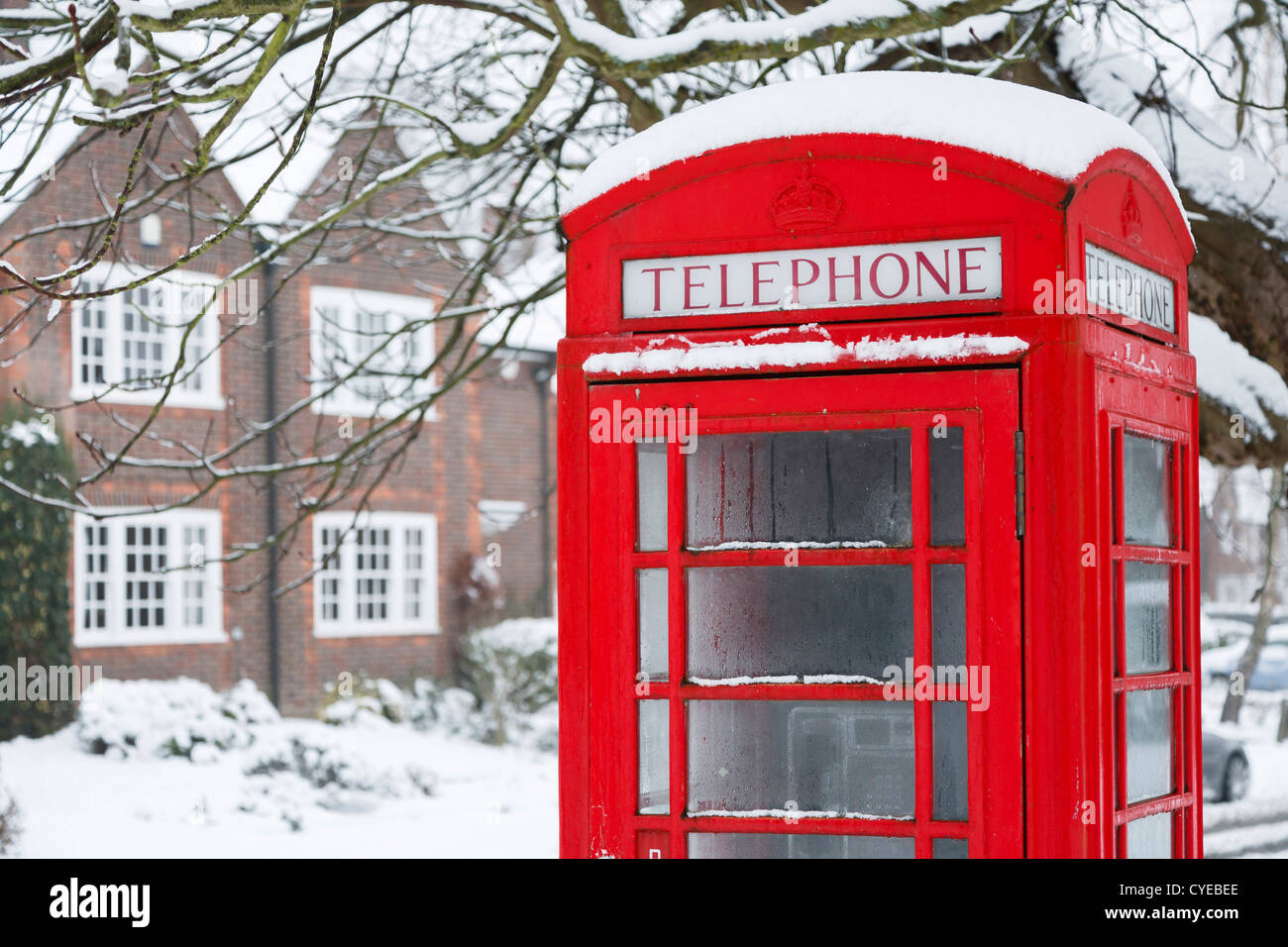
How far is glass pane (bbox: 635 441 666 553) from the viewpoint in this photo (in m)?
3.33

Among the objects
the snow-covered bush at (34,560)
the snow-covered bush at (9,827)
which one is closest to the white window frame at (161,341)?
the snow-covered bush at (34,560)

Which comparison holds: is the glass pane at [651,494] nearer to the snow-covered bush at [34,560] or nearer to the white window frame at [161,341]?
the snow-covered bush at [34,560]

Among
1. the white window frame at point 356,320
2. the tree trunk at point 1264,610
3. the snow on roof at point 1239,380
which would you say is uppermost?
the white window frame at point 356,320

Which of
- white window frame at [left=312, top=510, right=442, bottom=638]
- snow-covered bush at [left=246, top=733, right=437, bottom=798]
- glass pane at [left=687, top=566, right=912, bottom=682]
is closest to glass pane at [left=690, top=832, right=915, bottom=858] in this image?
glass pane at [left=687, top=566, right=912, bottom=682]

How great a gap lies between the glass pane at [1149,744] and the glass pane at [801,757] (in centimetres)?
54

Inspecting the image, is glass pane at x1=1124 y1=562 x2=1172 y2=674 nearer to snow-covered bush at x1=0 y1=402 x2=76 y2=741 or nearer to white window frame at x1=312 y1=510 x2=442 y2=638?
snow-covered bush at x1=0 y1=402 x2=76 y2=741

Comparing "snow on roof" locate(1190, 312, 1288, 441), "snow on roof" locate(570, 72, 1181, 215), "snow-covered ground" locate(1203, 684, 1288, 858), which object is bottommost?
"snow-covered ground" locate(1203, 684, 1288, 858)

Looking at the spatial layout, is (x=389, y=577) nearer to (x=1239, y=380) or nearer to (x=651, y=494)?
(x=1239, y=380)

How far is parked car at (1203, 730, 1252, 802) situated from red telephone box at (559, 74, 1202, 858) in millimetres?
13299

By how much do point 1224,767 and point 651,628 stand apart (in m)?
14.2

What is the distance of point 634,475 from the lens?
3.29m

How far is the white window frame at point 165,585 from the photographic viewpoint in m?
17.7

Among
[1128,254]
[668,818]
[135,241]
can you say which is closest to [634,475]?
[668,818]

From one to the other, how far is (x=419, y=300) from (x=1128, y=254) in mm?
18227
